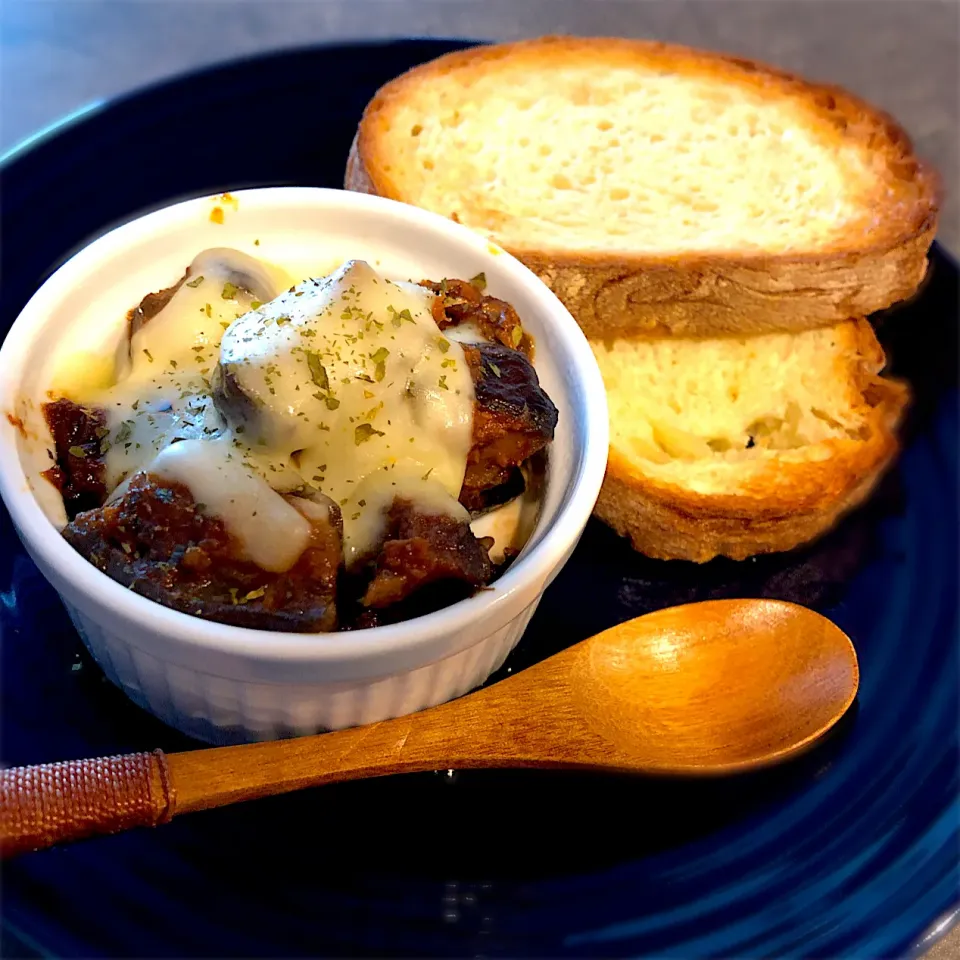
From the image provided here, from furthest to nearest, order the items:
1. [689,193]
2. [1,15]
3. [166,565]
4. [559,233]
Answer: [1,15], [689,193], [559,233], [166,565]

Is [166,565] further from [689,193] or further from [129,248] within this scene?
[689,193]


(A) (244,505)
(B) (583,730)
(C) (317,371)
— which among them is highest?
(C) (317,371)

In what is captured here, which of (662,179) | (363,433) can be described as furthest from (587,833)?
(662,179)

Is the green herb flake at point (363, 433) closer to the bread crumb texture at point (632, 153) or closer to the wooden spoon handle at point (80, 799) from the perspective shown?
the wooden spoon handle at point (80, 799)

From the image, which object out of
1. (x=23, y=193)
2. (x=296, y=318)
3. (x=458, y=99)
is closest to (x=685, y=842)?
(x=296, y=318)

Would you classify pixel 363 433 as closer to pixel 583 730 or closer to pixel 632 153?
pixel 583 730

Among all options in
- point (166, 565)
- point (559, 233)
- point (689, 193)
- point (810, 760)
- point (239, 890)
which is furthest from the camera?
point (689, 193)
